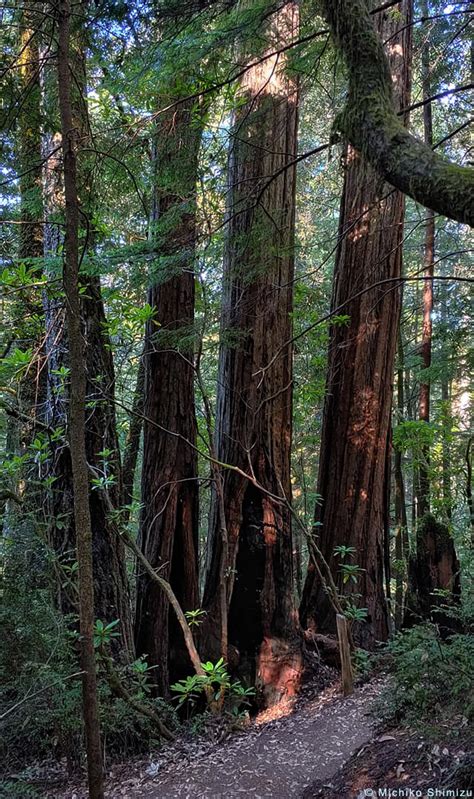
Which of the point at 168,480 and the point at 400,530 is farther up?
the point at 168,480

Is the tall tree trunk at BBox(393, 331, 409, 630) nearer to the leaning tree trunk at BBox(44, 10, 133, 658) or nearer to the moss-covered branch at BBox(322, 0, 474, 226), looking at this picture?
the leaning tree trunk at BBox(44, 10, 133, 658)

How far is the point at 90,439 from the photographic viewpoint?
4.88 meters

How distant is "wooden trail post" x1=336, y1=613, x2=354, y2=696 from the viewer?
15.8 ft

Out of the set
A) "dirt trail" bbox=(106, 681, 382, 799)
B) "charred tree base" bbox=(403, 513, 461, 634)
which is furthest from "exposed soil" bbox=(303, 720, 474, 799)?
"charred tree base" bbox=(403, 513, 461, 634)

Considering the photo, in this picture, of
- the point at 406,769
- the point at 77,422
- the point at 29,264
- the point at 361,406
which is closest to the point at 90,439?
the point at 29,264

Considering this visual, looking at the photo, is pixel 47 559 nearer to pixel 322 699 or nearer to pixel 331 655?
pixel 322 699

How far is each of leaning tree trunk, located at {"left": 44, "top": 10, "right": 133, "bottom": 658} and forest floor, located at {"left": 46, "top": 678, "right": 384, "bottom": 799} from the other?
0.94 m

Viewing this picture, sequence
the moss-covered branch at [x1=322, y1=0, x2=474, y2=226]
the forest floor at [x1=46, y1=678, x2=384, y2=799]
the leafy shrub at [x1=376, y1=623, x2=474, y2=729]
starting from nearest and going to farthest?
the moss-covered branch at [x1=322, y1=0, x2=474, y2=226], the leafy shrub at [x1=376, y1=623, x2=474, y2=729], the forest floor at [x1=46, y1=678, x2=384, y2=799]

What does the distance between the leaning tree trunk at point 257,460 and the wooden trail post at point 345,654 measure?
71 centimetres

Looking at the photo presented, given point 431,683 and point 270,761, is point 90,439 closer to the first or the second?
point 270,761

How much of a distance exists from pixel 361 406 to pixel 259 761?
13.0ft

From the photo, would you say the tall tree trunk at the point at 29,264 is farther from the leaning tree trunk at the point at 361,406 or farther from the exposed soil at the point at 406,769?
the leaning tree trunk at the point at 361,406

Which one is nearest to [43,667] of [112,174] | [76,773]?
[76,773]

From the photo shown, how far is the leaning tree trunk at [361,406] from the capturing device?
20.4 ft
